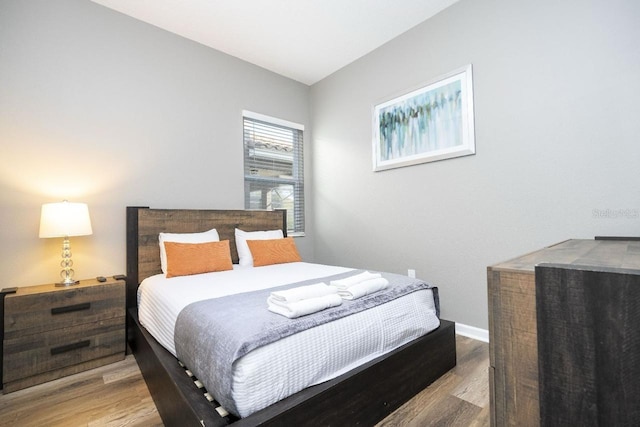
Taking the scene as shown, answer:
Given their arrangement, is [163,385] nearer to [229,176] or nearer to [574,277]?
[574,277]

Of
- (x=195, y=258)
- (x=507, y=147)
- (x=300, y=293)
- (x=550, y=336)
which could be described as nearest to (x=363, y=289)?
(x=300, y=293)

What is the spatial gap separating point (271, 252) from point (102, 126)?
1872 millimetres

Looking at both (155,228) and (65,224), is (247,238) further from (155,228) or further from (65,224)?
(65,224)

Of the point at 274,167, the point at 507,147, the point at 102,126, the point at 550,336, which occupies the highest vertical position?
the point at 102,126

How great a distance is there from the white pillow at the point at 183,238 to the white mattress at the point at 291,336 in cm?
24

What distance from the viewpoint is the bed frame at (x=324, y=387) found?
112 centimetres

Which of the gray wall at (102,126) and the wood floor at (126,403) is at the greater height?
the gray wall at (102,126)

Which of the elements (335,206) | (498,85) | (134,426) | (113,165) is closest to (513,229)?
(498,85)

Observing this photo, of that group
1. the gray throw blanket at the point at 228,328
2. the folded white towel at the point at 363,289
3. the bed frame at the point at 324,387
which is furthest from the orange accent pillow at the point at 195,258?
the folded white towel at the point at 363,289

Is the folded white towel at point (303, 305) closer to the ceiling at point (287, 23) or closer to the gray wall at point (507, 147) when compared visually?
the gray wall at point (507, 147)

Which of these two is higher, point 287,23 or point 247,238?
point 287,23

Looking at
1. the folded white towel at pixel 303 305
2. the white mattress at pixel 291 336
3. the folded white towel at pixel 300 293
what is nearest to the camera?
the white mattress at pixel 291 336

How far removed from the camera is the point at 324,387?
123 cm

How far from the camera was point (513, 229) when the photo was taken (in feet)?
7.41
